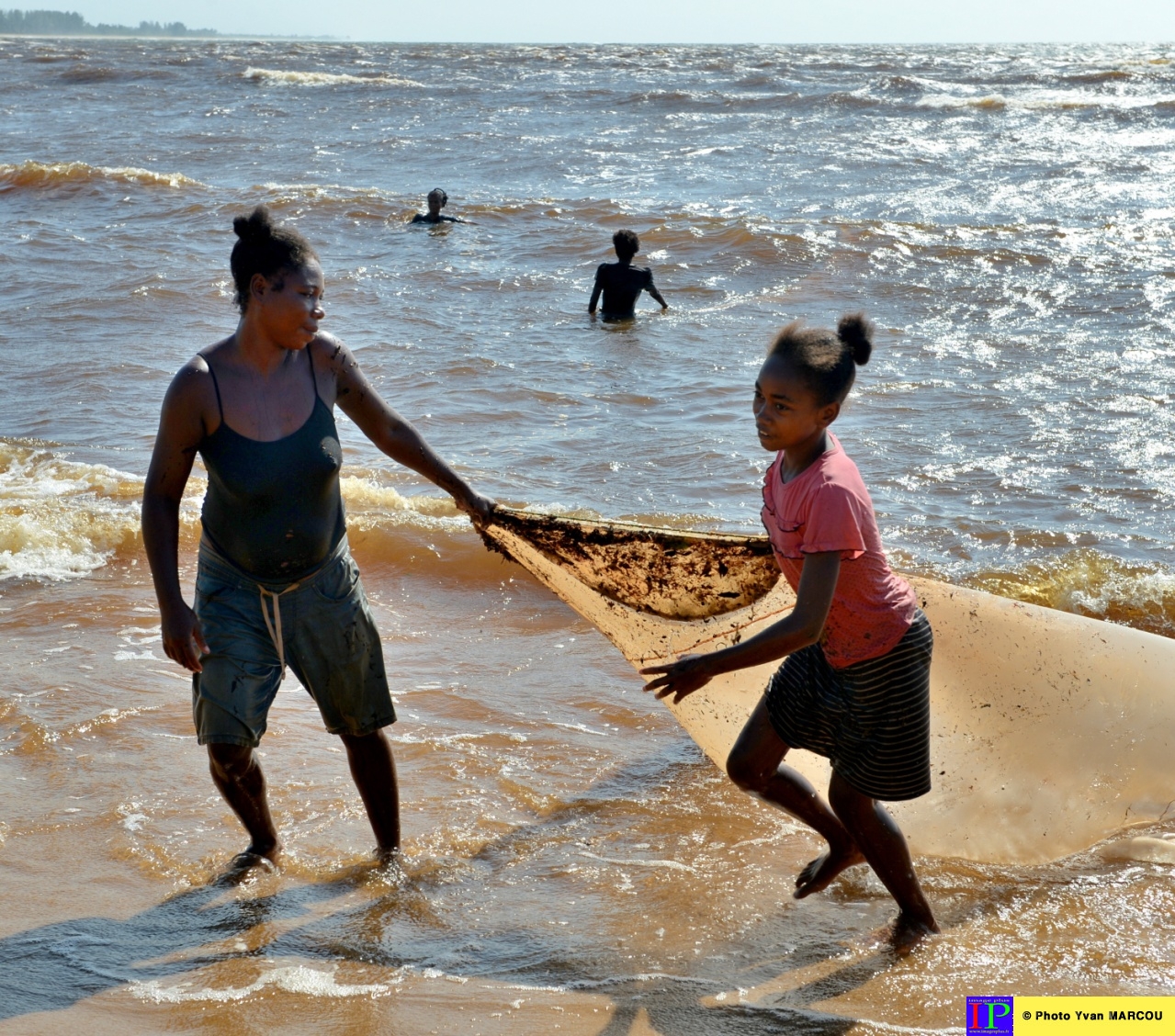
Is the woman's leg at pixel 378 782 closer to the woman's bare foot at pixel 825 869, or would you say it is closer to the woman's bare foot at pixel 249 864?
the woman's bare foot at pixel 249 864

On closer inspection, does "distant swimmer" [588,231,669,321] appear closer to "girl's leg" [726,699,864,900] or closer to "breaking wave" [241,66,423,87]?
"girl's leg" [726,699,864,900]

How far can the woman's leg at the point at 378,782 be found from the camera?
Result: 3.44 m

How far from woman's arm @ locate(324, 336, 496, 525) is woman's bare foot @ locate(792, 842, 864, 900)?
4.50 feet

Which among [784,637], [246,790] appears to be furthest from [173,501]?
[784,637]

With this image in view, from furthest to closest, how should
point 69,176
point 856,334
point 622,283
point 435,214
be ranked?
1. point 69,176
2. point 435,214
3. point 622,283
4. point 856,334

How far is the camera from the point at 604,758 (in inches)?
172

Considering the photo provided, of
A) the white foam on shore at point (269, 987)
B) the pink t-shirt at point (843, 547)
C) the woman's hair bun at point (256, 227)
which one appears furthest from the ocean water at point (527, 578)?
the woman's hair bun at point (256, 227)

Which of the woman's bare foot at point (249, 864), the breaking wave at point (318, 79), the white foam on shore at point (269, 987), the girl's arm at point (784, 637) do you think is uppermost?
the breaking wave at point (318, 79)

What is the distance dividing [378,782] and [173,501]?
3.34 ft

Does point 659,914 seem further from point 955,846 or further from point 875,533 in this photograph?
point 875,533

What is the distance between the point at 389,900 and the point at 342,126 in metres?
28.2

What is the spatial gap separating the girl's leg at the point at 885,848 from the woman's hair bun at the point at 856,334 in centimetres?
111

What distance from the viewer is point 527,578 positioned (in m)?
6.00

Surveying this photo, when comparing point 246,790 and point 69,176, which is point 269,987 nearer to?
point 246,790
